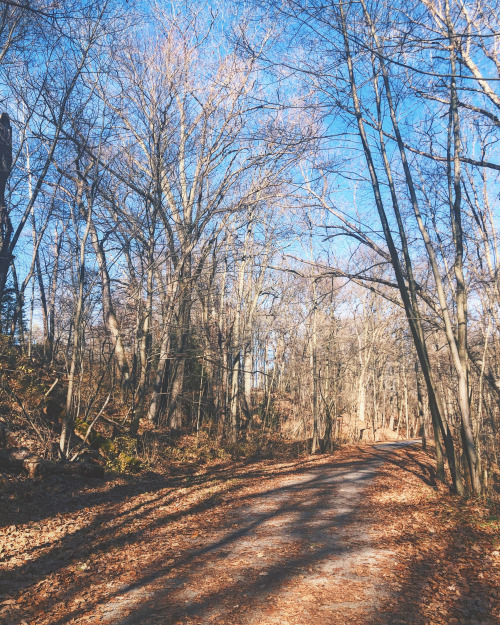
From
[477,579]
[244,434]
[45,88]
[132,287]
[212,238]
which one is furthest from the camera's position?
[244,434]

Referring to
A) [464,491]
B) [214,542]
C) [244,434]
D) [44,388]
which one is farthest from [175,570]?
[244,434]

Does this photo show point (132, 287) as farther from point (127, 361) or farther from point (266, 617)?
point (266, 617)

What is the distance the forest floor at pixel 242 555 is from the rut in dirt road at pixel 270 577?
2cm

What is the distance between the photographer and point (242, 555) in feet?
17.1

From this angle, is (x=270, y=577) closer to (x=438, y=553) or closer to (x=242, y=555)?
(x=242, y=555)

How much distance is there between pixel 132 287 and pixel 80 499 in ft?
17.6

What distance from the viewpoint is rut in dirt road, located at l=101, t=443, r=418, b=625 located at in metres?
3.74

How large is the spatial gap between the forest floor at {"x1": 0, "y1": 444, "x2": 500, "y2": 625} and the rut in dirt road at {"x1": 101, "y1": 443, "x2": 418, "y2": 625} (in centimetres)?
2

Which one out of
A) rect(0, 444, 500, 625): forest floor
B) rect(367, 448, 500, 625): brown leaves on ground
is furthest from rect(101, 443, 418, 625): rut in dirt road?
rect(367, 448, 500, 625): brown leaves on ground

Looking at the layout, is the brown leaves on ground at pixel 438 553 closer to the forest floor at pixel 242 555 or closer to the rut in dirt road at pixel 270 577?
the forest floor at pixel 242 555

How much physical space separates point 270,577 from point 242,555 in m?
0.80

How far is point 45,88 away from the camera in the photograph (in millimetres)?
10203

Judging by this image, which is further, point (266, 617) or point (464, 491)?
point (464, 491)

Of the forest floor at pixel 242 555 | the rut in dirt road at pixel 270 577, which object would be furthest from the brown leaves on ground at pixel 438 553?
the rut in dirt road at pixel 270 577
